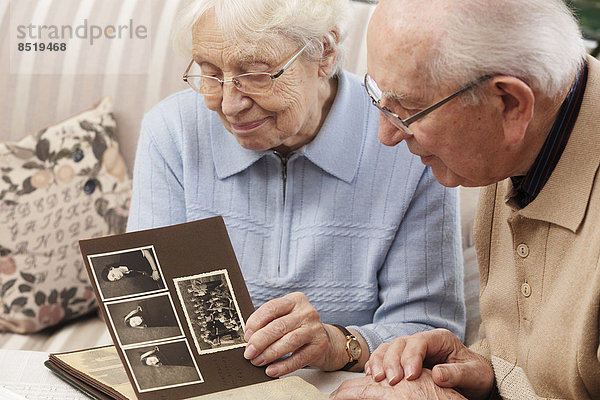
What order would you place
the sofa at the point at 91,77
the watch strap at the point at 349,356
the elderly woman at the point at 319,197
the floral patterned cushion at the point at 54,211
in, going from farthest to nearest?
the sofa at the point at 91,77, the floral patterned cushion at the point at 54,211, the elderly woman at the point at 319,197, the watch strap at the point at 349,356

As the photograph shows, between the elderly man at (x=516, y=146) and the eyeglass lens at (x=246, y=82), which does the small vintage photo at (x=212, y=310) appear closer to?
the elderly man at (x=516, y=146)

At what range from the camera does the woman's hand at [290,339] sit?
112cm

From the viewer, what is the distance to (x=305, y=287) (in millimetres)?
1541

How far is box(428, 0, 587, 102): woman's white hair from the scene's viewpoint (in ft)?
3.01

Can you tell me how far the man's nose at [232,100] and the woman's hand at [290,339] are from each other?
383 millimetres

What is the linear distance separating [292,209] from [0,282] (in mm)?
891

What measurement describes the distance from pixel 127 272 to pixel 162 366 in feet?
0.50

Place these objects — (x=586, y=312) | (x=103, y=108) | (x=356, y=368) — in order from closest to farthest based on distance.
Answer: (x=586, y=312) < (x=356, y=368) < (x=103, y=108)

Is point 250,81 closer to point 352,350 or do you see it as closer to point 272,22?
point 272,22

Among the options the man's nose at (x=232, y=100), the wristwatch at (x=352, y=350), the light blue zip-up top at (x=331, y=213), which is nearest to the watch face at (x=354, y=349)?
the wristwatch at (x=352, y=350)

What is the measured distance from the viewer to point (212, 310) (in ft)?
3.72

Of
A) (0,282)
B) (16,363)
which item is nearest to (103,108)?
(0,282)

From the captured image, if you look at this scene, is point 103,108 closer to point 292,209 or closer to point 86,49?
point 86,49

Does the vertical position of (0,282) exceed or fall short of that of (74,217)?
it falls short
